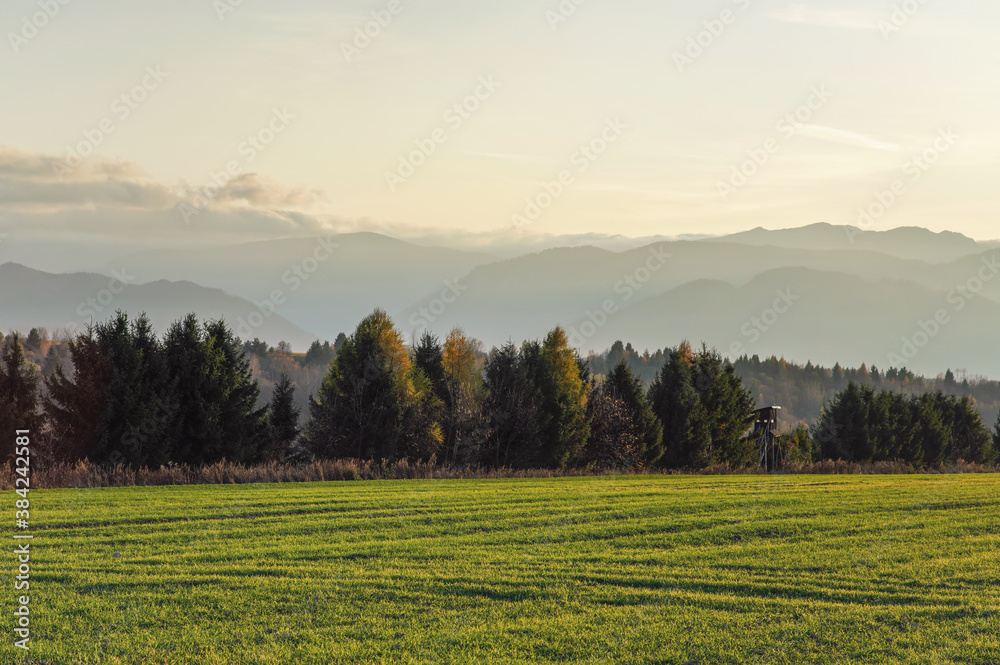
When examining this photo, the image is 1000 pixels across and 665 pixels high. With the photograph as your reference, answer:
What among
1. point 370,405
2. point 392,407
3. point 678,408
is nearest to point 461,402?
point 392,407

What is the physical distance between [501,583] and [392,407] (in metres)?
29.4

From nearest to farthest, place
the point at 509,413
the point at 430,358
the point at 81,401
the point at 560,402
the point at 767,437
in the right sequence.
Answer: the point at 81,401, the point at 509,413, the point at 560,402, the point at 430,358, the point at 767,437

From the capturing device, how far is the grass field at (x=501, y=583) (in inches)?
357

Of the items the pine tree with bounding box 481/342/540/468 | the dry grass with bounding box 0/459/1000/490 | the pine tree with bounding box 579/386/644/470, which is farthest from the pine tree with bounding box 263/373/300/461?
the pine tree with bounding box 579/386/644/470

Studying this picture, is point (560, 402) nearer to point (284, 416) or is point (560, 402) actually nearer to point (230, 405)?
point (284, 416)

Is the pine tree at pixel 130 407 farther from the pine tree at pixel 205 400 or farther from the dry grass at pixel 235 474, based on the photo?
the dry grass at pixel 235 474

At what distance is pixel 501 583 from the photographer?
11.9 m

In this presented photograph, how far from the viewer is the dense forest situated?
110 feet

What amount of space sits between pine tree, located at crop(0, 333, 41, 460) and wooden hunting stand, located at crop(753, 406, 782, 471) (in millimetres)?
43328

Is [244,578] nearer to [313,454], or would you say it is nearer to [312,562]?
[312,562]

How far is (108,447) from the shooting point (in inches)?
1308

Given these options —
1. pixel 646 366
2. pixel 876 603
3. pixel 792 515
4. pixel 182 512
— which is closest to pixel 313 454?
pixel 182 512

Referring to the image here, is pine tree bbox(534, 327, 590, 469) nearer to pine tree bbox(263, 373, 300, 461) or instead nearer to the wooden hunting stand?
pine tree bbox(263, 373, 300, 461)

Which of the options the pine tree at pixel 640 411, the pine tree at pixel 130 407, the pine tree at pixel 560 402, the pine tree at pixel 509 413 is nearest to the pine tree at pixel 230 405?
the pine tree at pixel 130 407
